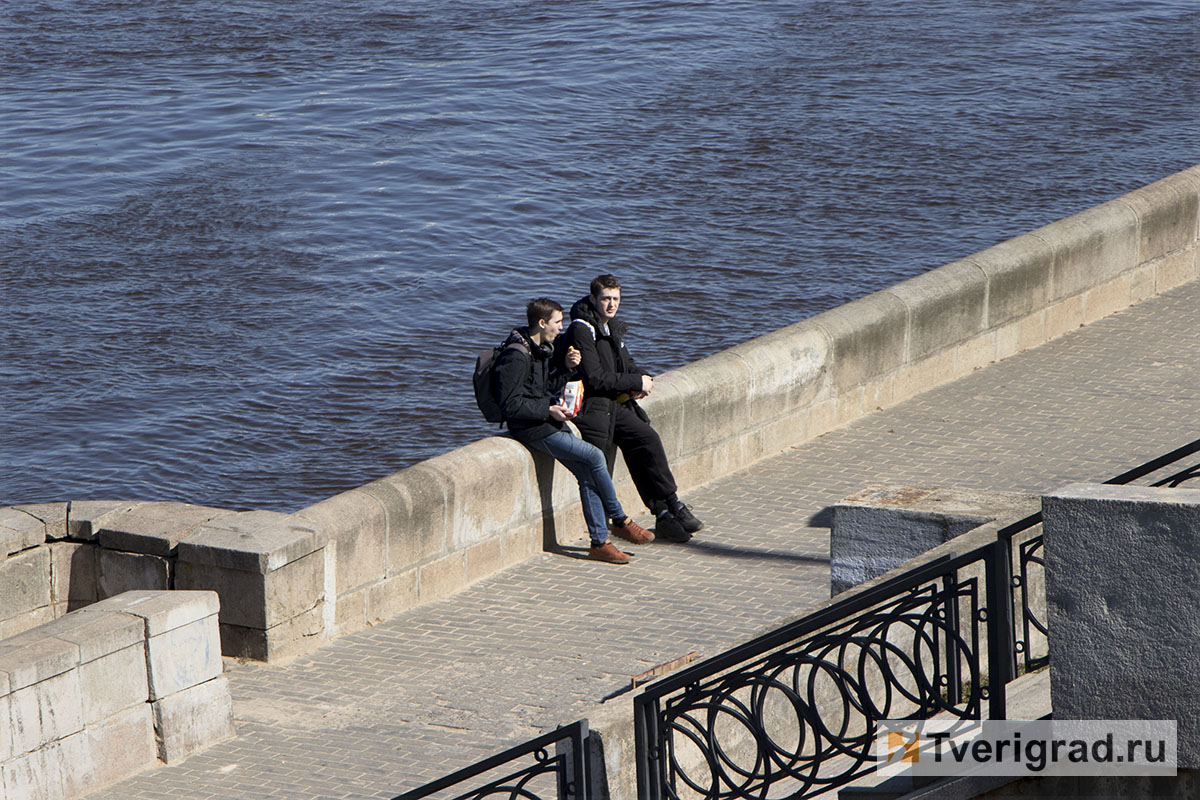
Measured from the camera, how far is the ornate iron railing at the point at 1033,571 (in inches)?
202

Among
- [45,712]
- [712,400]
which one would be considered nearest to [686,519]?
[712,400]

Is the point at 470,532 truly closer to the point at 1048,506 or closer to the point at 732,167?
the point at 1048,506

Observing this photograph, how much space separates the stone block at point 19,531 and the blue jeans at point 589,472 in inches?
103

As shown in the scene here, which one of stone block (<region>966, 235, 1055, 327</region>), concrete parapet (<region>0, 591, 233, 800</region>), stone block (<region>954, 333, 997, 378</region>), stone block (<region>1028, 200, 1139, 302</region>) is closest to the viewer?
concrete parapet (<region>0, 591, 233, 800</region>)

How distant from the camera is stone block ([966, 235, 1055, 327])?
1199cm

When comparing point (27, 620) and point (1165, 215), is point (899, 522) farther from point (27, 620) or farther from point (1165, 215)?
point (1165, 215)

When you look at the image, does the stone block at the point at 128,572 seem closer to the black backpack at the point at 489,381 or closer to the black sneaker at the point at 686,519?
the black backpack at the point at 489,381

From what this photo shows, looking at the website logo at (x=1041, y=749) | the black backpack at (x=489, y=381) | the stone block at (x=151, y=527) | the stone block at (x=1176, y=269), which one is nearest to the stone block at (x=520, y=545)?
the black backpack at (x=489, y=381)

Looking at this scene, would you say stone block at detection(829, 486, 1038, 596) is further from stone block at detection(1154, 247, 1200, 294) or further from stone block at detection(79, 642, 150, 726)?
stone block at detection(1154, 247, 1200, 294)

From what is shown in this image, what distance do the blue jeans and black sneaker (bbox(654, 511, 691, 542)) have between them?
362mm

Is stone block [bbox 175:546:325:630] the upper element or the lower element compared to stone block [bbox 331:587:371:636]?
upper

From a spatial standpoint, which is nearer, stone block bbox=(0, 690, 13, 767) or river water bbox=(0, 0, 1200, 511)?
stone block bbox=(0, 690, 13, 767)

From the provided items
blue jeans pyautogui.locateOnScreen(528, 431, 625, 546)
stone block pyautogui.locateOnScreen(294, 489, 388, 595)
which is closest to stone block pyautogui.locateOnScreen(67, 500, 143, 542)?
stone block pyautogui.locateOnScreen(294, 489, 388, 595)

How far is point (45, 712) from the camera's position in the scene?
21.6 ft
